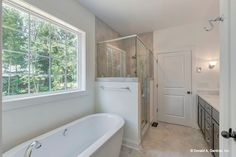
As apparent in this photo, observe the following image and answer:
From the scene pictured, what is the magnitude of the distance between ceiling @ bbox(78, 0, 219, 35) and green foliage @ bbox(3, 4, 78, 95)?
900mm

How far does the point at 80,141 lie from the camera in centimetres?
215

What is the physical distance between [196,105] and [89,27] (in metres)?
3.19

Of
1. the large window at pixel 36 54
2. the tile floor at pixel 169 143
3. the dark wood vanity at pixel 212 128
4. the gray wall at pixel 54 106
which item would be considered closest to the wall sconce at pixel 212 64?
the dark wood vanity at pixel 212 128

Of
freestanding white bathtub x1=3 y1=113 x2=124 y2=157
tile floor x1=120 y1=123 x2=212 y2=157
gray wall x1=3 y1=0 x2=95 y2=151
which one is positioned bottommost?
tile floor x1=120 y1=123 x2=212 y2=157

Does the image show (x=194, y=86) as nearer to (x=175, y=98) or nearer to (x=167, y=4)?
(x=175, y=98)

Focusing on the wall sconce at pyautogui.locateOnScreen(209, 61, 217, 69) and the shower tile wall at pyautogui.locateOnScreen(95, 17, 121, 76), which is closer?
the shower tile wall at pyautogui.locateOnScreen(95, 17, 121, 76)

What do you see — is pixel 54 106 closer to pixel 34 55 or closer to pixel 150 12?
pixel 34 55

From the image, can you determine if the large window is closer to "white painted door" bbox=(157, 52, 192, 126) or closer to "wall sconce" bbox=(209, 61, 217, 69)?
"white painted door" bbox=(157, 52, 192, 126)

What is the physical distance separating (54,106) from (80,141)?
0.69m

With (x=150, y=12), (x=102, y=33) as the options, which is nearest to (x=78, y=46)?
(x=102, y=33)

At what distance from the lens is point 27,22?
1.80 meters

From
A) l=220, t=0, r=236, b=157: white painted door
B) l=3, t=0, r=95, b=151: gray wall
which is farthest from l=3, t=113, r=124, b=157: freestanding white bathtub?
l=220, t=0, r=236, b=157: white painted door

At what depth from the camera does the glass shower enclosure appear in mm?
2688

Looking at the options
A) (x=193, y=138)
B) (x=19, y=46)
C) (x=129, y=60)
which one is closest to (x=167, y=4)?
(x=129, y=60)
